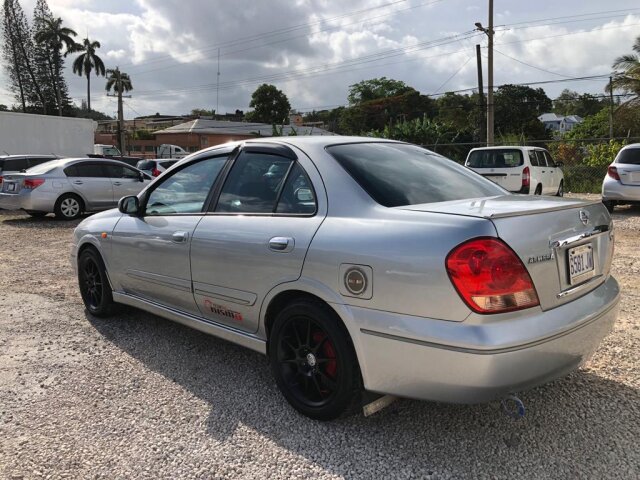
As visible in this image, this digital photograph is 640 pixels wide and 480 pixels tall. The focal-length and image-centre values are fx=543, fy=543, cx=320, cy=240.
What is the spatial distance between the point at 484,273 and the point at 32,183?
1214 centimetres

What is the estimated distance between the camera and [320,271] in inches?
108

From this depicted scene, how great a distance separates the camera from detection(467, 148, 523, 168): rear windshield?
13484mm

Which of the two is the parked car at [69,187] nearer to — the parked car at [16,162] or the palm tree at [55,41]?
the parked car at [16,162]

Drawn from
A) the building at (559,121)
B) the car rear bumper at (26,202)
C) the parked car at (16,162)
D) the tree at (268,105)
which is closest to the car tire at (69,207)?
the car rear bumper at (26,202)

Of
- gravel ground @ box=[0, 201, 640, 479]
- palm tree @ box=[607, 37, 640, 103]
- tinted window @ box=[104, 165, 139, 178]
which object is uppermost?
palm tree @ box=[607, 37, 640, 103]

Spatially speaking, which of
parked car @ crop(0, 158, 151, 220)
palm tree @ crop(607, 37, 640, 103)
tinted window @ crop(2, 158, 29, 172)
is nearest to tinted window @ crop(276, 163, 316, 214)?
parked car @ crop(0, 158, 151, 220)

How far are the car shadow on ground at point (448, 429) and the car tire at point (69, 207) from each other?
394 inches

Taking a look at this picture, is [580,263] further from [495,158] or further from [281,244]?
[495,158]

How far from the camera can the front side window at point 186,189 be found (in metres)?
3.77

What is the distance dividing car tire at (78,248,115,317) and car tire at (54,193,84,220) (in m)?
8.20

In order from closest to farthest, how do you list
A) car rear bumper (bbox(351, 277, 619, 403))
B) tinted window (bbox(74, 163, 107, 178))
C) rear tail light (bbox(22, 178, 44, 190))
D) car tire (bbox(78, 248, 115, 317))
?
car rear bumper (bbox(351, 277, 619, 403))
car tire (bbox(78, 248, 115, 317))
rear tail light (bbox(22, 178, 44, 190))
tinted window (bbox(74, 163, 107, 178))

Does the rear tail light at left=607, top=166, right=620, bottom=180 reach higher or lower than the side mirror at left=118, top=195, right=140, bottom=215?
higher

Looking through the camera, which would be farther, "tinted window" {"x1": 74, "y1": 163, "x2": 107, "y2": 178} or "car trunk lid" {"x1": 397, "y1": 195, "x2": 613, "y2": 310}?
"tinted window" {"x1": 74, "y1": 163, "x2": 107, "y2": 178}

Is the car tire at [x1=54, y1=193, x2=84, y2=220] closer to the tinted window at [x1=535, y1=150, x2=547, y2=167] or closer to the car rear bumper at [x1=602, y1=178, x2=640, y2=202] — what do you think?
the tinted window at [x1=535, y1=150, x2=547, y2=167]
